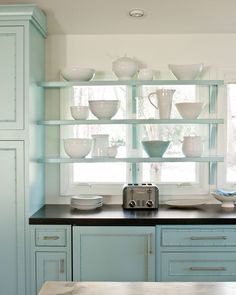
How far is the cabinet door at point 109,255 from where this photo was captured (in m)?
2.50

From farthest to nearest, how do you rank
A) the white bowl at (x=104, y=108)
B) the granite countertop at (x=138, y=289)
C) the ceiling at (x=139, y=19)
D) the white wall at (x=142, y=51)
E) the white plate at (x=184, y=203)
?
the white wall at (x=142, y=51) < the white plate at (x=184, y=203) < the white bowl at (x=104, y=108) < the ceiling at (x=139, y=19) < the granite countertop at (x=138, y=289)

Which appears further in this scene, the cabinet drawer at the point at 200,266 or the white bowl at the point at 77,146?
the white bowl at the point at 77,146

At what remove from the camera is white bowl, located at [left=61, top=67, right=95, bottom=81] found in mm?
2852

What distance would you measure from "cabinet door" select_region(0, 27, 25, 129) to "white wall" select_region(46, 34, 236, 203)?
1.87 ft

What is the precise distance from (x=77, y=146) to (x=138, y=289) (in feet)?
5.30

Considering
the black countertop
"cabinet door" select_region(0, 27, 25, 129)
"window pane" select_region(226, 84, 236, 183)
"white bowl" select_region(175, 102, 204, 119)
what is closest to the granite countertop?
the black countertop

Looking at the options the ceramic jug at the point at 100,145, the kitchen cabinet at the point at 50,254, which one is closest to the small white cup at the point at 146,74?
the ceramic jug at the point at 100,145

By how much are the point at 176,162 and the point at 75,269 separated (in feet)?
3.78

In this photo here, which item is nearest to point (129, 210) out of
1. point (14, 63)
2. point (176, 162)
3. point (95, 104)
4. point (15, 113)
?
point (176, 162)

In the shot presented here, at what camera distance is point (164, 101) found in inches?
112

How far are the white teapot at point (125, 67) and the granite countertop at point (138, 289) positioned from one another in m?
1.83

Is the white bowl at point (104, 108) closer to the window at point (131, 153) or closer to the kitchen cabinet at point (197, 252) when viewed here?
the window at point (131, 153)

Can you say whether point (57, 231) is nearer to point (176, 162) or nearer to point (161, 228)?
point (161, 228)

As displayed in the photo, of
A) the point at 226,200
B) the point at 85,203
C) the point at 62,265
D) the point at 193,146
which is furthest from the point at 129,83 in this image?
the point at 62,265
